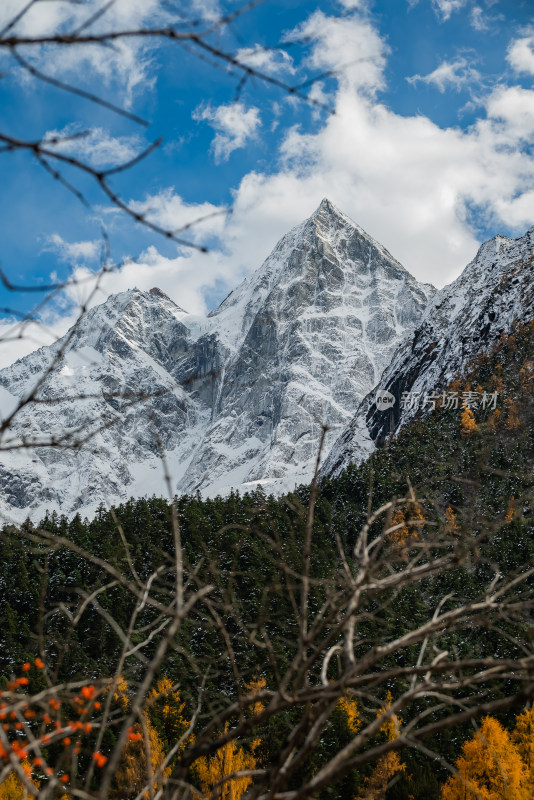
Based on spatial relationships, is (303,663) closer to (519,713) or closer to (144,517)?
(519,713)

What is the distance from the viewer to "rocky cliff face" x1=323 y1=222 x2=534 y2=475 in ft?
395

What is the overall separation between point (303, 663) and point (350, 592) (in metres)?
0.40

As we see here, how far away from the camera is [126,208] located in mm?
2074

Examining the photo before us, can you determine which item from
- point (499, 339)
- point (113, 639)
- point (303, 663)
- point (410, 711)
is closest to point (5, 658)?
point (113, 639)

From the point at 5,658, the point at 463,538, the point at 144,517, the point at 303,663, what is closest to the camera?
the point at 463,538

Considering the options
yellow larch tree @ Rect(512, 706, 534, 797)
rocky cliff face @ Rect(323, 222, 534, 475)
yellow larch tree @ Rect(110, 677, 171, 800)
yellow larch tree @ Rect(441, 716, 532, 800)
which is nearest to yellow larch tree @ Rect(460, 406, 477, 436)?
rocky cliff face @ Rect(323, 222, 534, 475)

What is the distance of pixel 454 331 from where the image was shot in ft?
438

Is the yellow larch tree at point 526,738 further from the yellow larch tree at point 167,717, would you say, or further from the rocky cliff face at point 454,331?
the rocky cliff face at point 454,331

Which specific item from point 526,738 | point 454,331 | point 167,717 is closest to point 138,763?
point 167,717

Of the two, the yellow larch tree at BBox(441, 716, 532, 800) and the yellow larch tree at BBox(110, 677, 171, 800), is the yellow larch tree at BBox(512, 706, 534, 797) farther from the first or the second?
the yellow larch tree at BBox(110, 677, 171, 800)

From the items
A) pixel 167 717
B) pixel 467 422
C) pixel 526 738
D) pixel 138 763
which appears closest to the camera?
pixel 138 763

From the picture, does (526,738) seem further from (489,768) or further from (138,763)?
(138,763)

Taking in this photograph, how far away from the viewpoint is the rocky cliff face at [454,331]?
120375 millimetres

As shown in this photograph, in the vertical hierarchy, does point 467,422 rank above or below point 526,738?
above
